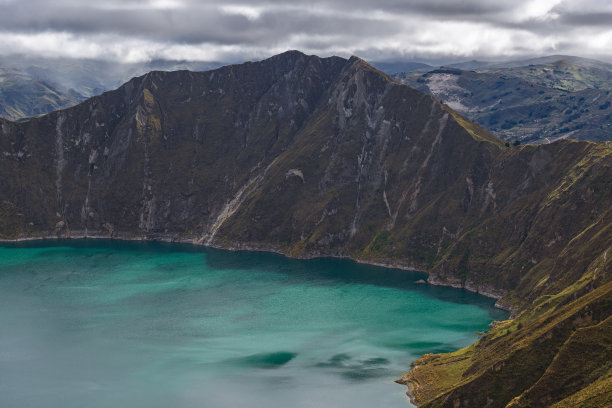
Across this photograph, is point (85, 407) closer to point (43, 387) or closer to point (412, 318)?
point (43, 387)

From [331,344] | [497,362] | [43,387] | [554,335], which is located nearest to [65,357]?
[43,387]

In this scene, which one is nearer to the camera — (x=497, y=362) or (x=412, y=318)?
(x=497, y=362)

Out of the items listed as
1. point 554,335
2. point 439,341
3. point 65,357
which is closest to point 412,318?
point 439,341

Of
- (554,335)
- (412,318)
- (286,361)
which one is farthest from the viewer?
(412,318)

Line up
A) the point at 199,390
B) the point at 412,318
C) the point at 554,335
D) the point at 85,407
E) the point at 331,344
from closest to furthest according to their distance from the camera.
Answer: the point at 554,335 < the point at 85,407 < the point at 199,390 < the point at 331,344 < the point at 412,318

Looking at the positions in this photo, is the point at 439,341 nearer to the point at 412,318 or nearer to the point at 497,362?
the point at 412,318

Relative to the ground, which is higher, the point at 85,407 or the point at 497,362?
the point at 497,362

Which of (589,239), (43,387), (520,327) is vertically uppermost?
(589,239)

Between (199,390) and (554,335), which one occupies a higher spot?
(554,335)

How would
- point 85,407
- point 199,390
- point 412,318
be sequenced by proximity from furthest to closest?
point 412,318
point 199,390
point 85,407
